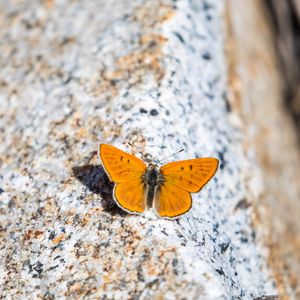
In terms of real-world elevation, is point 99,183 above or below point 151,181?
below

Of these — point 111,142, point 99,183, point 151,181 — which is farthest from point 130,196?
point 111,142

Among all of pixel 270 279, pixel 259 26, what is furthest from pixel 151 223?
pixel 259 26

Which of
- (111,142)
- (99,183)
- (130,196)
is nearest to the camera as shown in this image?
(130,196)

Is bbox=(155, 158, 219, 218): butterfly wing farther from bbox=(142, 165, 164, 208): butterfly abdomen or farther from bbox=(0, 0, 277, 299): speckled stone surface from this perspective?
bbox=(0, 0, 277, 299): speckled stone surface

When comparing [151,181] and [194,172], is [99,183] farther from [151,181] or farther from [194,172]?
[194,172]

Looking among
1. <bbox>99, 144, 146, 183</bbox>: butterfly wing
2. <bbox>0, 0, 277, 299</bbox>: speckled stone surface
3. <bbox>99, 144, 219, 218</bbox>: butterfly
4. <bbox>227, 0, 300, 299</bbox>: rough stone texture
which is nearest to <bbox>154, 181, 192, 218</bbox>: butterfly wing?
<bbox>99, 144, 219, 218</bbox>: butterfly

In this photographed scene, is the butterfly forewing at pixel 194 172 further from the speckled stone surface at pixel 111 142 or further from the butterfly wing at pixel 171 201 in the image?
the speckled stone surface at pixel 111 142
